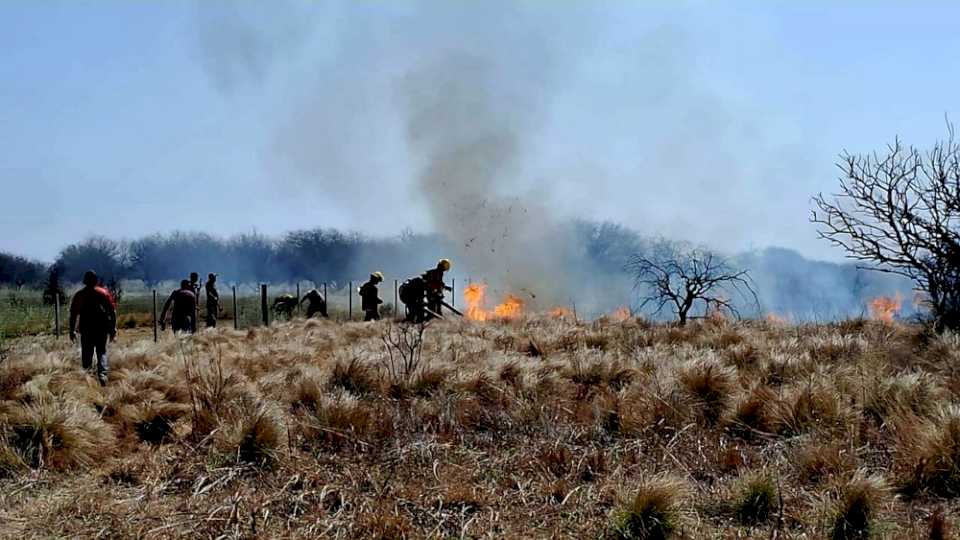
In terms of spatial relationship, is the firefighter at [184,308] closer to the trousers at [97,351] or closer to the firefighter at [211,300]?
the firefighter at [211,300]

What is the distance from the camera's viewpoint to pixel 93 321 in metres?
11.2

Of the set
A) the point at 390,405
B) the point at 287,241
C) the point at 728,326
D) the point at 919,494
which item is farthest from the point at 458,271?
the point at 287,241

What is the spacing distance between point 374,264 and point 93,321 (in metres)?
80.1

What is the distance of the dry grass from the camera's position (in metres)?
4.89

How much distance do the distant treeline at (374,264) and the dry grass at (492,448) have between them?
33.5 m

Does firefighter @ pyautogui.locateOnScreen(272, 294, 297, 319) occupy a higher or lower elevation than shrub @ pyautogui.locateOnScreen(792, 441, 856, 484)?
higher

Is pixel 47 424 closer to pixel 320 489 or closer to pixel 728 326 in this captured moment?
pixel 320 489

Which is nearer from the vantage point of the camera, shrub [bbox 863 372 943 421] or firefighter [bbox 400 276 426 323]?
shrub [bbox 863 372 943 421]

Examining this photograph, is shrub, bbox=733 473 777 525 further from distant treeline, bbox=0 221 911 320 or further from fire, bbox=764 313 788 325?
distant treeline, bbox=0 221 911 320

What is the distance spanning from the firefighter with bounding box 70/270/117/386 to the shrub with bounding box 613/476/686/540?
8.06 meters

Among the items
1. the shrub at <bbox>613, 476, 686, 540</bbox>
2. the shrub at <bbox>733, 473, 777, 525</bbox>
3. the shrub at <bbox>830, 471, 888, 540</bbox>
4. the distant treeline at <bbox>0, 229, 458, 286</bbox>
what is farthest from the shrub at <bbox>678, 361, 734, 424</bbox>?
the distant treeline at <bbox>0, 229, 458, 286</bbox>

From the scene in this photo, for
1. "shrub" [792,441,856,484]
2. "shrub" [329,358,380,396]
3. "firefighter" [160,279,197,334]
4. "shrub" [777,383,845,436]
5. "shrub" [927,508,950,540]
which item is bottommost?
"shrub" [927,508,950,540]

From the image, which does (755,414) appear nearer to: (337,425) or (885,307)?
(337,425)

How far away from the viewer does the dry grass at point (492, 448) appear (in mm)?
4887
